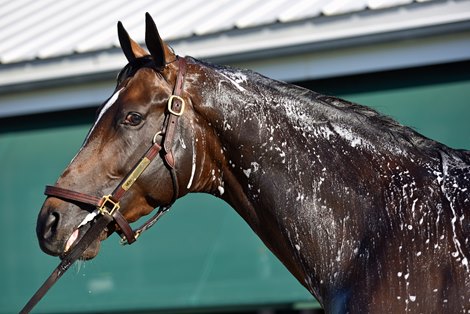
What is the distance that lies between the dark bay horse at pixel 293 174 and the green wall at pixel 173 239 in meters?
2.75

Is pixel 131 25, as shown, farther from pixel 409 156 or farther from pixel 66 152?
pixel 409 156

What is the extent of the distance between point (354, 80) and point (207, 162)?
3.23m

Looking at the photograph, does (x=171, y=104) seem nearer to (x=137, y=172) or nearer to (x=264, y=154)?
(x=137, y=172)

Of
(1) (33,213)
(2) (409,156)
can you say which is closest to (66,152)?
(1) (33,213)

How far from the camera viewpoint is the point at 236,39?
6.34 m

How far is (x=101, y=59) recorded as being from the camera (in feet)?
22.0

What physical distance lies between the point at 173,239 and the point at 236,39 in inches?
64.6

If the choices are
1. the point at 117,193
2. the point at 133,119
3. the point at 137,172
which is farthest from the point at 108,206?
the point at 133,119

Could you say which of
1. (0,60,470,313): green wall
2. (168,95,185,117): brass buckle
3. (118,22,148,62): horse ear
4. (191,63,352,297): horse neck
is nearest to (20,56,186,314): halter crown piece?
(168,95,185,117): brass buckle

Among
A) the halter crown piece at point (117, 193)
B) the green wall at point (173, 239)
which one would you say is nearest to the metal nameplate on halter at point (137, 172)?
the halter crown piece at point (117, 193)

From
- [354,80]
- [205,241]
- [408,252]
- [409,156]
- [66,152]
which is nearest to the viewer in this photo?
[408,252]

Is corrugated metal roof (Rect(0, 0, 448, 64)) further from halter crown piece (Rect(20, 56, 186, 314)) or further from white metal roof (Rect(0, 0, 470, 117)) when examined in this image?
halter crown piece (Rect(20, 56, 186, 314))

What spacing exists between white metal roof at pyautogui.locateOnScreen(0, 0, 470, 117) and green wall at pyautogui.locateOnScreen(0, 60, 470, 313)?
178 mm

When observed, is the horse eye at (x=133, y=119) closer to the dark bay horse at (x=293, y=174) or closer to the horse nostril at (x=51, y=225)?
the dark bay horse at (x=293, y=174)
